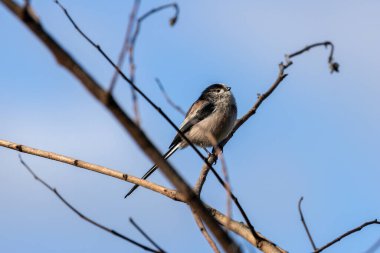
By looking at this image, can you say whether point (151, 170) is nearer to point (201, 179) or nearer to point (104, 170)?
point (201, 179)

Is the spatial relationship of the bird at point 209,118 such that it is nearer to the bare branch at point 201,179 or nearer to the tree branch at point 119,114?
the bare branch at point 201,179

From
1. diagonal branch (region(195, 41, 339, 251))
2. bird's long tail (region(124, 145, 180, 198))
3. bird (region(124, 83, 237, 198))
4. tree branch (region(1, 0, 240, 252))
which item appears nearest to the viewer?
tree branch (region(1, 0, 240, 252))

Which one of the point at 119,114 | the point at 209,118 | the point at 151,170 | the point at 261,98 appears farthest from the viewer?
the point at 209,118

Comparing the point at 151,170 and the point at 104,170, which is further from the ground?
the point at 151,170

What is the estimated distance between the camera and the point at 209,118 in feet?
32.0

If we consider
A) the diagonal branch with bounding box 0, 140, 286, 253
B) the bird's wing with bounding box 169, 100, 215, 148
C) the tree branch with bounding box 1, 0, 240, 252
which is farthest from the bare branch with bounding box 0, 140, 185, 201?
the bird's wing with bounding box 169, 100, 215, 148

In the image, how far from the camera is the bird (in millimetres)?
9174

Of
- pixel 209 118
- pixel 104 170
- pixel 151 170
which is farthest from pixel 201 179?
pixel 209 118

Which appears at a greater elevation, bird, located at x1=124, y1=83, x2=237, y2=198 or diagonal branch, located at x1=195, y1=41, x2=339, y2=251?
bird, located at x1=124, y1=83, x2=237, y2=198

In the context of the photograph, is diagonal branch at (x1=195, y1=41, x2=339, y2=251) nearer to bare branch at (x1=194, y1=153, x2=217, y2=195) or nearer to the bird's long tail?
bare branch at (x1=194, y1=153, x2=217, y2=195)

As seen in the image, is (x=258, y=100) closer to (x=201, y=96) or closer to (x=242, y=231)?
(x=242, y=231)

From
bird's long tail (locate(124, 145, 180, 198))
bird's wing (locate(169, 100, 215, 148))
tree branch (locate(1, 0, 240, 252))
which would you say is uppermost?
bird's wing (locate(169, 100, 215, 148))

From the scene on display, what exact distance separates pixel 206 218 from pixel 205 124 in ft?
26.8

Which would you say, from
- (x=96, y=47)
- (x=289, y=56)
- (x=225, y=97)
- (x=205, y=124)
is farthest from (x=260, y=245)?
(x=225, y=97)
